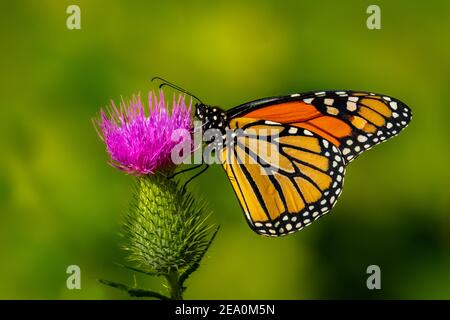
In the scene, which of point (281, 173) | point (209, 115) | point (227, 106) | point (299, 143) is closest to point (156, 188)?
point (209, 115)

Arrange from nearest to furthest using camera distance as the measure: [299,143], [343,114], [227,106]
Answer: [343,114] → [299,143] → [227,106]

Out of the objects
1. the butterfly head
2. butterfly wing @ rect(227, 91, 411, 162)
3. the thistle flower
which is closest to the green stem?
the thistle flower

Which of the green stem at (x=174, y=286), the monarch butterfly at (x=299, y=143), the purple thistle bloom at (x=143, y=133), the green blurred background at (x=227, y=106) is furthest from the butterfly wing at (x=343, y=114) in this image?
the green blurred background at (x=227, y=106)

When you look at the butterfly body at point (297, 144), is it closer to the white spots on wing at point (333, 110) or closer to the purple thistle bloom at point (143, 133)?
the white spots on wing at point (333, 110)

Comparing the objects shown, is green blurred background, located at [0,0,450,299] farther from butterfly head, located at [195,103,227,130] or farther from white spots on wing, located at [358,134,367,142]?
white spots on wing, located at [358,134,367,142]

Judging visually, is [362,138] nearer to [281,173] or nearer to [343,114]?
[343,114]

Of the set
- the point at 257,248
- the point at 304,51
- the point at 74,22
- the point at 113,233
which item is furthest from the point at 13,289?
the point at 304,51

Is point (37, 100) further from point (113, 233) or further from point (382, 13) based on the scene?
point (382, 13)
